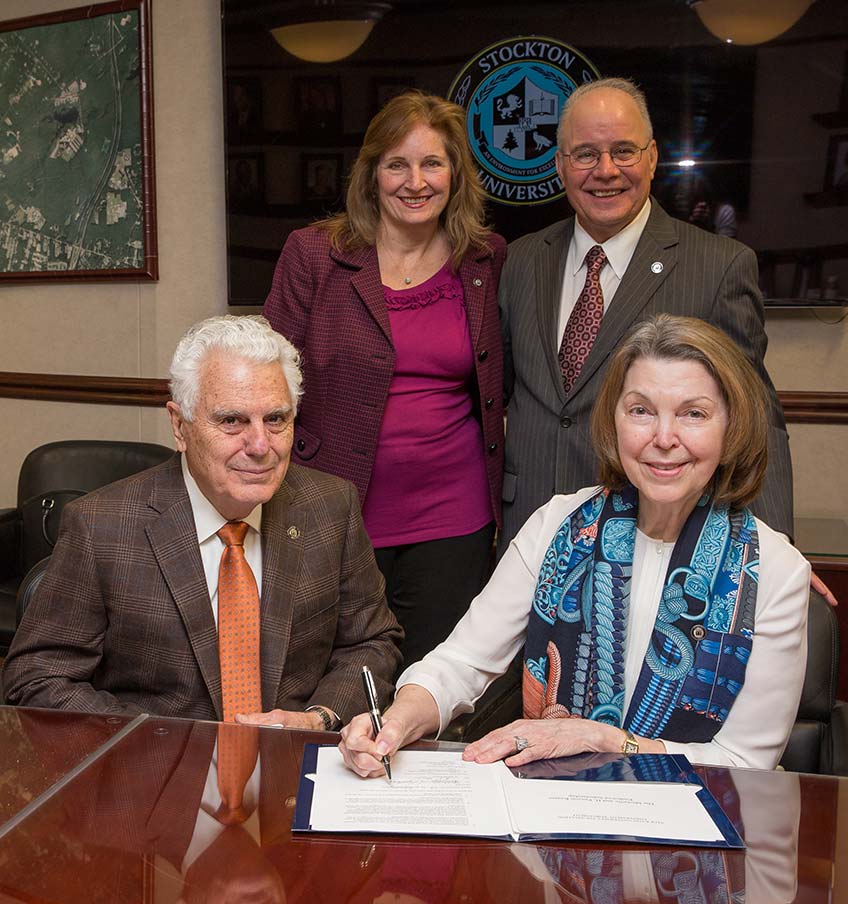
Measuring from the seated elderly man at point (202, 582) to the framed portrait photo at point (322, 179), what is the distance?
6.35 feet

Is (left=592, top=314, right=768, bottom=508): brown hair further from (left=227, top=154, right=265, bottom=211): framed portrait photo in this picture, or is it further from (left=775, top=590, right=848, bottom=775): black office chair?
(left=227, top=154, right=265, bottom=211): framed portrait photo

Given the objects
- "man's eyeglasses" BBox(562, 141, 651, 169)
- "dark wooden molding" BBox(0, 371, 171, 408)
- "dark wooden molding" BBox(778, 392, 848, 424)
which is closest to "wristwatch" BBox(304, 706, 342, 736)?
"man's eyeglasses" BBox(562, 141, 651, 169)

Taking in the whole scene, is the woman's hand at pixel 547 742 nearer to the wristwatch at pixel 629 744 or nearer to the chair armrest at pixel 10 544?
the wristwatch at pixel 629 744

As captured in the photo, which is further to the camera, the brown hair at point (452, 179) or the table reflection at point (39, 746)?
the brown hair at point (452, 179)

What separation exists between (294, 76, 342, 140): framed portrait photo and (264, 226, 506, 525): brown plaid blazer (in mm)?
1238

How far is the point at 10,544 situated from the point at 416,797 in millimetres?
2719

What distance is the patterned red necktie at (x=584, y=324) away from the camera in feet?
7.65

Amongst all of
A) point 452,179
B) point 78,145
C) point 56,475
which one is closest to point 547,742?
point 452,179

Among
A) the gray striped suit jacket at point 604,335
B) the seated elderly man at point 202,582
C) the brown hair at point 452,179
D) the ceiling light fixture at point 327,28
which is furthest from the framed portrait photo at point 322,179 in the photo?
the seated elderly man at point 202,582

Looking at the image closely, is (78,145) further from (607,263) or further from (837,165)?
(837,165)

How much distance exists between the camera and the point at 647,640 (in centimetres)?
169

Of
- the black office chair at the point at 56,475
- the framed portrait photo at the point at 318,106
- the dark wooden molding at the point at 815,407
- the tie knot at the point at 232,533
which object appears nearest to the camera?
the tie knot at the point at 232,533

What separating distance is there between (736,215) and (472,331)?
1.20m

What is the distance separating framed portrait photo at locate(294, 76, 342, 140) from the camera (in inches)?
144
